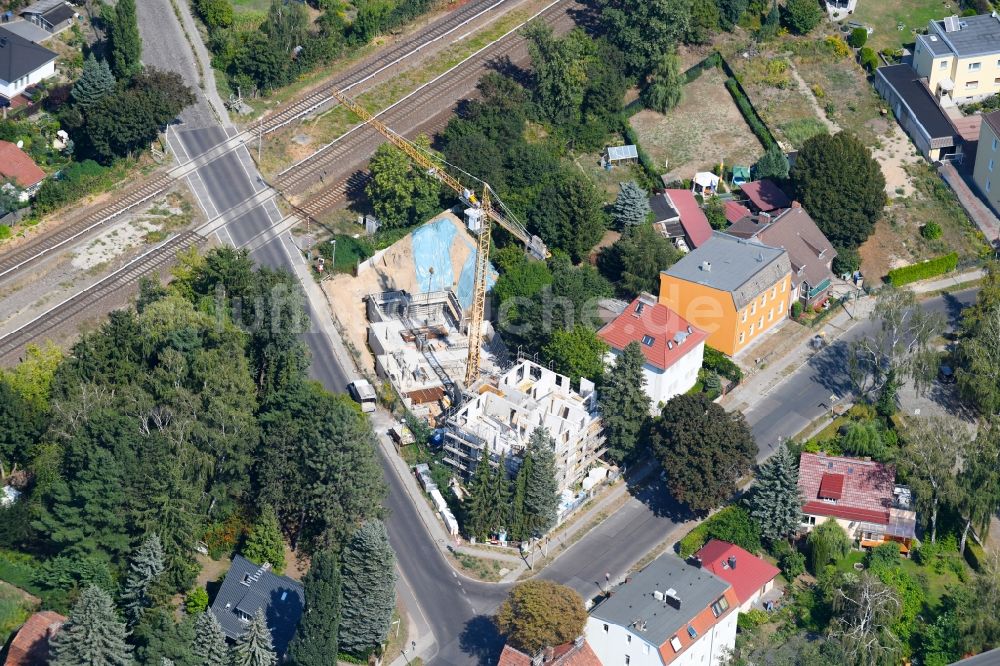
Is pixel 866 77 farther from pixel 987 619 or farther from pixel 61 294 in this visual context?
pixel 61 294

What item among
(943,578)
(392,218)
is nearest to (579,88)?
(392,218)

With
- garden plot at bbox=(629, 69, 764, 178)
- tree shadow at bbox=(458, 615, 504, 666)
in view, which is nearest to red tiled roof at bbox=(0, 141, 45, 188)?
garden plot at bbox=(629, 69, 764, 178)

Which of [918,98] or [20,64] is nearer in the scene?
[20,64]

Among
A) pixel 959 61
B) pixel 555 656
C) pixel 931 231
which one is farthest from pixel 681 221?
pixel 555 656

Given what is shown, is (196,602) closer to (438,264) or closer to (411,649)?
(411,649)

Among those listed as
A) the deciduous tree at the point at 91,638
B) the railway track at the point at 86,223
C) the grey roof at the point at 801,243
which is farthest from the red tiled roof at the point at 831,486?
the railway track at the point at 86,223

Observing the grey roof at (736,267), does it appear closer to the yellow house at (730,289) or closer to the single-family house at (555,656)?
the yellow house at (730,289)
